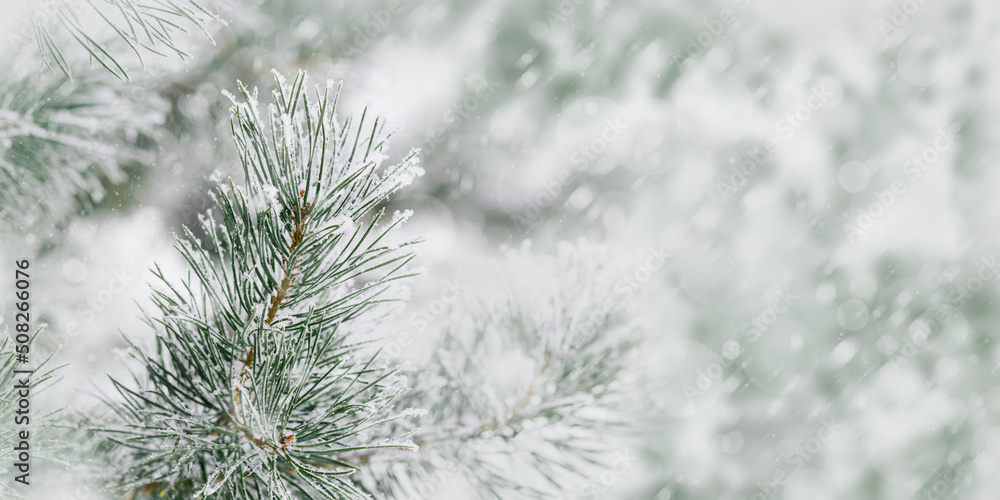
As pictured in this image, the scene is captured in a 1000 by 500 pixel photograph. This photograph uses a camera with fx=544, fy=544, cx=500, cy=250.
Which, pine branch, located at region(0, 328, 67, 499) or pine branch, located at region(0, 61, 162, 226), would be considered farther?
pine branch, located at region(0, 61, 162, 226)

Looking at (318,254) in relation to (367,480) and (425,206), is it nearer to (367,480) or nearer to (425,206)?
(367,480)

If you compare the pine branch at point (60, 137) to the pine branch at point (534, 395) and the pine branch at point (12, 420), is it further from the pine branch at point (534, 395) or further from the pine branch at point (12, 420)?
the pine branch at point (534, 395)

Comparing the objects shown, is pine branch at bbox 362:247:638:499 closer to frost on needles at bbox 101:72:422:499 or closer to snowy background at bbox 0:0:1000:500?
frost on needles at bbox 101:72:422:499

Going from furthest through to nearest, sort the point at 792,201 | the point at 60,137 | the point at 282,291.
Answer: the point at 792,201, the point at 60,137, the point at 282,291

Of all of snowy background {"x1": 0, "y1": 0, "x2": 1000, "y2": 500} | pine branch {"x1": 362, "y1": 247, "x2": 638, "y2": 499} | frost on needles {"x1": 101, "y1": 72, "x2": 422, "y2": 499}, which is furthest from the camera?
snowy background {"x1": 0, "y1": 0, "x2": 1000, "y2": 500}

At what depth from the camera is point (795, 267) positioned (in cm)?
186

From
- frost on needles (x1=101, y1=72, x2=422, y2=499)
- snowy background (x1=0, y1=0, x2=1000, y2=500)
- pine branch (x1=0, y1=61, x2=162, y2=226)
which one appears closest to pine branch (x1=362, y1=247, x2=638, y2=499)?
frost on needles (x1=101, y1=72, x2=422, y2=499)

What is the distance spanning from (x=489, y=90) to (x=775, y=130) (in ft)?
3.43

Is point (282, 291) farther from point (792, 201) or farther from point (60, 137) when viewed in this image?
point (792, 201)

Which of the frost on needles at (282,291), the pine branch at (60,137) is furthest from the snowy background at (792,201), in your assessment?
the frost on needles at (282,291)

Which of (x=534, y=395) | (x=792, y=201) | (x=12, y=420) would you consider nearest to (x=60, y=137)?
(x=12, y=420)

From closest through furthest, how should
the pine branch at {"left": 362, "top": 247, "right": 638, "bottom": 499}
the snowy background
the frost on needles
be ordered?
the frost on needles
the pine branch at {"left": 362, "top": 247, "right": 638, "bottom": 499}
the snowy background

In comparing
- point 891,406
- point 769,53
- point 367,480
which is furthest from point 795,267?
point 367,480

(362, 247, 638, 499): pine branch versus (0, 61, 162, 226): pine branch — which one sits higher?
(0, 61, 162, 226): pine branch
